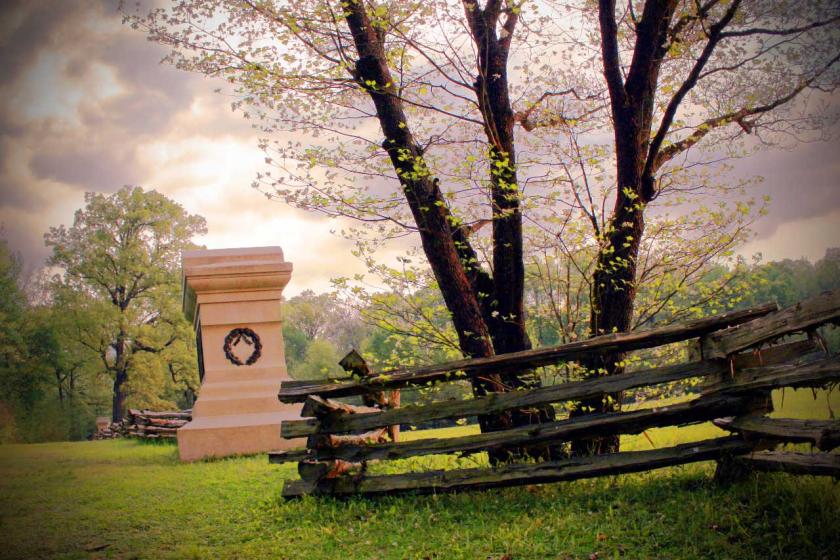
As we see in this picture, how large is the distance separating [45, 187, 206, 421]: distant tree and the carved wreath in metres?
17.0

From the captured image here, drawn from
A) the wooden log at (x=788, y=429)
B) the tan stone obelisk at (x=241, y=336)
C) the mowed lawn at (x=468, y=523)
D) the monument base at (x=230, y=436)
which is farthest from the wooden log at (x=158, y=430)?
the wooden log at (x=788, y=429)

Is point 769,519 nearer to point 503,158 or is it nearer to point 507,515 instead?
point 507,515

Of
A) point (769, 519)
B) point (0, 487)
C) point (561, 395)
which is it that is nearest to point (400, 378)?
point (561, 395)

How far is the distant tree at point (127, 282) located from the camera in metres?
25.7

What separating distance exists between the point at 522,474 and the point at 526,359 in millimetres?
963

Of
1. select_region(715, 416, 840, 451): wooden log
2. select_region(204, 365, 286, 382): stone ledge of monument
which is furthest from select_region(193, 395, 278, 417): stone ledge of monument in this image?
select_region(715, 416, 840, 451): wooden log

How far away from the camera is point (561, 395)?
556 cm

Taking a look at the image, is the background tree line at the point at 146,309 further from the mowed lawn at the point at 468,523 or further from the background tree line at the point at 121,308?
the mowed lawn at the point at 468,523

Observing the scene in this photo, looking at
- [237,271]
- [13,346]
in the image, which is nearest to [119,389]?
[13,346]

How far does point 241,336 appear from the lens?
11.0 m

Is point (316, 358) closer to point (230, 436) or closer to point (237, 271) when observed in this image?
point (237, 271)

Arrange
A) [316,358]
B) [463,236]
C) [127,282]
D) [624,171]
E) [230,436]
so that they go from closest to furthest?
[624,171] → [463,236] → [230,436] → [127,282] → [316,358]

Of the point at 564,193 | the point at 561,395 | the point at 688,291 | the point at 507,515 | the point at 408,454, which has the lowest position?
the point at 507,515

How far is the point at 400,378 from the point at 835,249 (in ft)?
14.1
